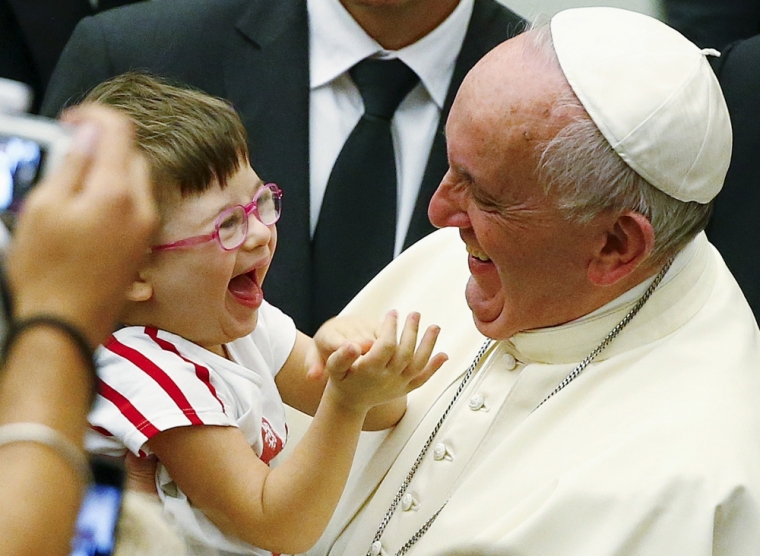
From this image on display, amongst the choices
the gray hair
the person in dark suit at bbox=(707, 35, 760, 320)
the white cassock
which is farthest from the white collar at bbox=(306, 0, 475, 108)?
the gray hair

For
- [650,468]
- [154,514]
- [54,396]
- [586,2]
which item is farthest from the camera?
[586,2]

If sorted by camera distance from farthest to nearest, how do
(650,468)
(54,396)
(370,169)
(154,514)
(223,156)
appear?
1. (370,169)
2. (223,156)
3. (650,468)
4. (154,514)
5. (54,396)

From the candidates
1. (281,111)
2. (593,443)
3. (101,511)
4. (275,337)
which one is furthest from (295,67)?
(101,511)

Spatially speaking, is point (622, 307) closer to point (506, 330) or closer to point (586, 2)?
point (506, 330)

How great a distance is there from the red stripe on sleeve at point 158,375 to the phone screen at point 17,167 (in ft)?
2.39

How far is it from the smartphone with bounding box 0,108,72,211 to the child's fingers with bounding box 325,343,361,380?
76 cm

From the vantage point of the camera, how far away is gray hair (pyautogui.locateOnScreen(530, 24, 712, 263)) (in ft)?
5.88

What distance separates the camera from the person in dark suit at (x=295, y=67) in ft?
9.46

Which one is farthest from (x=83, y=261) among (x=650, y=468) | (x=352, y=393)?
(x=650, y=468)

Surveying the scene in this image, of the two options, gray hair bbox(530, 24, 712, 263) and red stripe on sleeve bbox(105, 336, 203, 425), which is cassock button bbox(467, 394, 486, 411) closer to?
gray hair bbox(530, 24, 712, 263)

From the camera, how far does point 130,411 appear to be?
176 cm

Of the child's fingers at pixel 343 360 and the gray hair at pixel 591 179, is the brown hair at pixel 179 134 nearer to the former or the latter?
the child's fingers at pixel 343 360

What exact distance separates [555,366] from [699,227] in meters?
0.34

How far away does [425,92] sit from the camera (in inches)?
117
